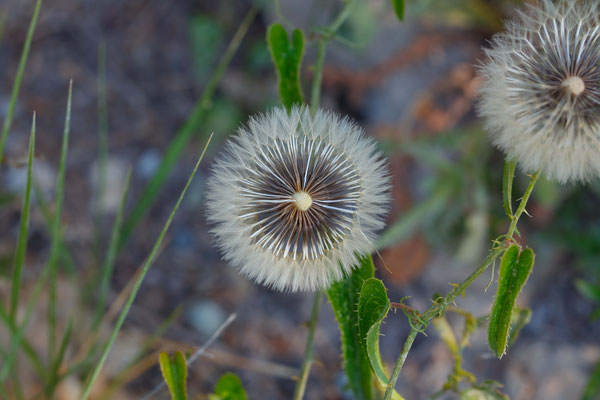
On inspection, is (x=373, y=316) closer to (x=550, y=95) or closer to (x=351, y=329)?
(x=351, y=329)

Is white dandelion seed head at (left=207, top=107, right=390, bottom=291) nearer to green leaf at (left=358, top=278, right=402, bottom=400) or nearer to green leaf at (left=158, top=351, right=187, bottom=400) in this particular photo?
green leaf at (left=358, top=278, right=402, bottom=400)

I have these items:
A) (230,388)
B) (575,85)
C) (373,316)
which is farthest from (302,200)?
(575,85)

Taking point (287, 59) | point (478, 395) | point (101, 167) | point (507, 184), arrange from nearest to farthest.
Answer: point (507, 184)
point (478, 395)
point (287, 59)
point (101, 167)

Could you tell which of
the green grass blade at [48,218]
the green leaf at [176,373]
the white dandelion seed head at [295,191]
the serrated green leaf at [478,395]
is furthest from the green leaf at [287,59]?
the green grass blade at [48,218]

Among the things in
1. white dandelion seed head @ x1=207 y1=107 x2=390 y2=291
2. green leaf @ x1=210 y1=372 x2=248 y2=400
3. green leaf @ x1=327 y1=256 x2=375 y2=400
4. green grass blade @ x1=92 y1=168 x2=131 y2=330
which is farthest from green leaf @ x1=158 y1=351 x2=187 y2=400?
green grass blade @ x1=92 y1=168 x2=131 y2=330

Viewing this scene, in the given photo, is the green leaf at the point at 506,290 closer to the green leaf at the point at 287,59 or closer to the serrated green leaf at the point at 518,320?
the serrated green leaf at the point at 518,320
